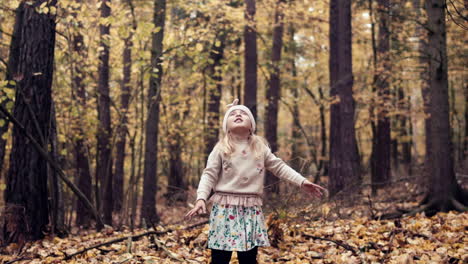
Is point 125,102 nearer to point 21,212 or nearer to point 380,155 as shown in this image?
point 21,212

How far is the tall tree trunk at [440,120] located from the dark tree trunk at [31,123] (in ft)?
19.6

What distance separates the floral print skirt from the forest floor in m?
1.36

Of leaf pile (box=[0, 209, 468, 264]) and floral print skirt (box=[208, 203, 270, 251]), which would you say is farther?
leaf pile (box=[0, 209, 468, 264])

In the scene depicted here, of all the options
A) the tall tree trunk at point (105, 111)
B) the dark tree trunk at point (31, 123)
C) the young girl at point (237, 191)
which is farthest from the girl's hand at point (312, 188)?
the tall tree trunk at point (105, 111)

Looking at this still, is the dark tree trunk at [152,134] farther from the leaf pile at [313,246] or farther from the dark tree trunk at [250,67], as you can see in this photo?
the leaf pile at [313,246]

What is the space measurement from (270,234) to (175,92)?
35.1ft

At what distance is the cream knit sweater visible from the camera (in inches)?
145

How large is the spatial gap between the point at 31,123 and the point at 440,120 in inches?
253

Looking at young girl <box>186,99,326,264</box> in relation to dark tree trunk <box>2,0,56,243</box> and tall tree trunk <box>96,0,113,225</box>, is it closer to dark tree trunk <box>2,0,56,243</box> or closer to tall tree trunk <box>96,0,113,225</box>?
dark tree trunk <box>2,0,56,243</box>

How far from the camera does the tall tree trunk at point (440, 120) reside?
6.94 meters

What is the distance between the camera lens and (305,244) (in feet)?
18.3

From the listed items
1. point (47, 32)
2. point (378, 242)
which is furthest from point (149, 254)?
point (47, 32)

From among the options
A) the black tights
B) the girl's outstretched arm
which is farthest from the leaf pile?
the girl's outstretched arm

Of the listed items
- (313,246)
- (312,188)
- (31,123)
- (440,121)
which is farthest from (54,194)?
(440,121)
